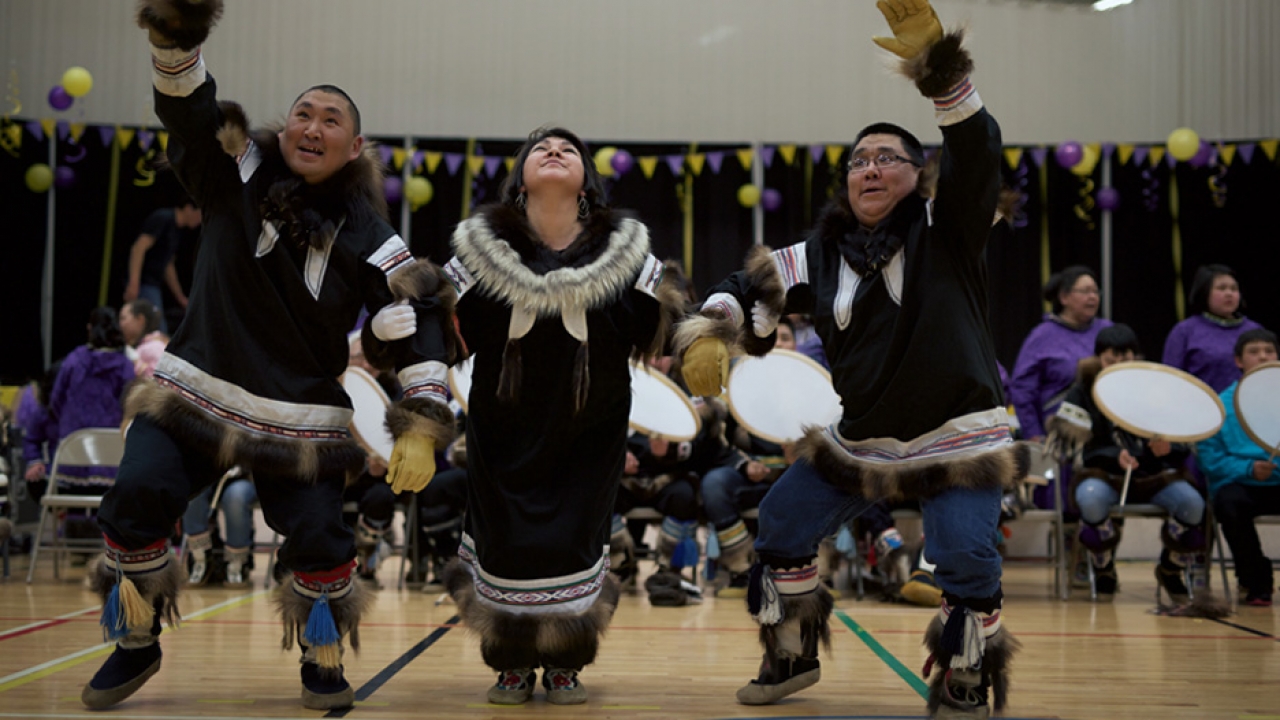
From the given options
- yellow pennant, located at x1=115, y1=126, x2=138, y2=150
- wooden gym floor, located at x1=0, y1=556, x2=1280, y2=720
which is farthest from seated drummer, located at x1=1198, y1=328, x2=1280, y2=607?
yellow pennant, located at x1=115, y1=126, x2=138, y2=150

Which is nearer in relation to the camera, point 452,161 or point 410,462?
point 410,462

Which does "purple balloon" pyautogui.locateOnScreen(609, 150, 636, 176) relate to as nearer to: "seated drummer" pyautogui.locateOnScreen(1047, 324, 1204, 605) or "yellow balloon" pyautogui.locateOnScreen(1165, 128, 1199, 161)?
"yellow balloon" pyautogui.locateOnScreen(1165, 128, 1199, 161)

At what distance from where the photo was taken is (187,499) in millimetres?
3055

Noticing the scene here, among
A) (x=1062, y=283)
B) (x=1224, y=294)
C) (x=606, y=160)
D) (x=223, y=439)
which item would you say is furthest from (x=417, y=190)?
(x=223, y=439)

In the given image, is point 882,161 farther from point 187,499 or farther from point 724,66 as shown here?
point 724,66

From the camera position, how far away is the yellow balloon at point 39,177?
9406 mm

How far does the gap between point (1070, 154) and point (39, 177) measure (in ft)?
26.7

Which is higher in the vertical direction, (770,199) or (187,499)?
(770,199)

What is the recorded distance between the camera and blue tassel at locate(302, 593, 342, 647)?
313cm

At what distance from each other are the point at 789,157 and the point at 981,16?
2082mm

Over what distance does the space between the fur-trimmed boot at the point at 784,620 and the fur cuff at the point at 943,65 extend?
131cm

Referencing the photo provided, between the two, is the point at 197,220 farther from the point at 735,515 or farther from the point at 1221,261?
the point at 1221,261

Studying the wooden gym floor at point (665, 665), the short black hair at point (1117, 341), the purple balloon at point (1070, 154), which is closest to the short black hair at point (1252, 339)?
the short black hair at point (1117, 341)

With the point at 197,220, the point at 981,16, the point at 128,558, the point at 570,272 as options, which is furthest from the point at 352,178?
the point at 981,16
